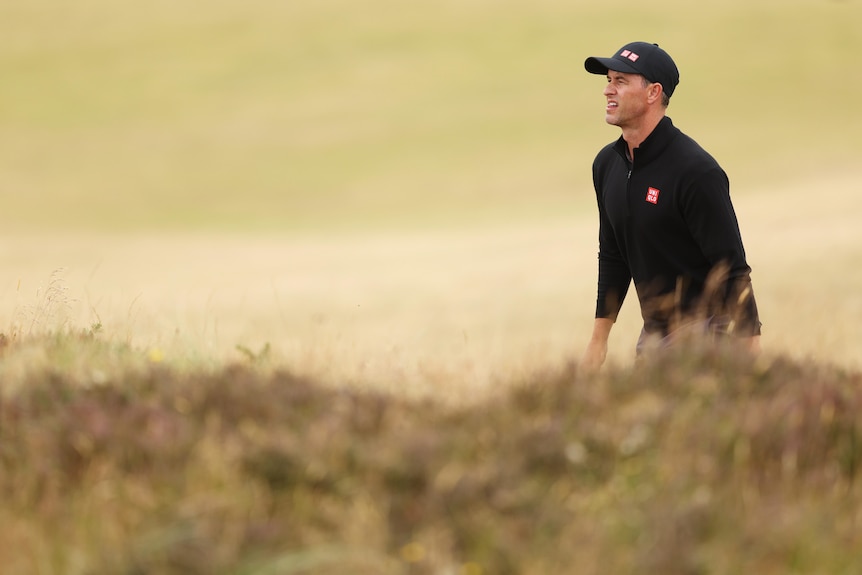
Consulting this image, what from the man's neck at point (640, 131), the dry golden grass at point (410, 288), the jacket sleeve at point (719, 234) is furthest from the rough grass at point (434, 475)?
the man's neck at point (640, 131)

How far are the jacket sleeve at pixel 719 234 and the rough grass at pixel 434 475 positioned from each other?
5.52ft

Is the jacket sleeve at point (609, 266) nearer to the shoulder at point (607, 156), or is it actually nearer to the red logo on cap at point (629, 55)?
the shoulder at point (607, 156)

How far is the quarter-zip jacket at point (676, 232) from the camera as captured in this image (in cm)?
608

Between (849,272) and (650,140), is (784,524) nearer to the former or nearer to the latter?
(650,140)

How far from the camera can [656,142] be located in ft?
21.2

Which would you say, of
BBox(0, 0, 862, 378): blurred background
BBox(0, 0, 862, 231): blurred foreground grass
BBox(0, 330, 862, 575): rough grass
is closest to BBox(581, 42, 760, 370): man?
BBox(0, 330, 862, 575): rough grass

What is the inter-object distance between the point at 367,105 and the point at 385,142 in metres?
5.33

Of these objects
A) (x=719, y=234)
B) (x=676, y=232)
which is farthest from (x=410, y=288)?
(x=719, y=234)

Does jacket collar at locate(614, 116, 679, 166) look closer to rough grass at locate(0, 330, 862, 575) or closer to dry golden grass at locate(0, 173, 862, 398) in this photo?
dry golden grass at locate(0, 173, 862, 398)

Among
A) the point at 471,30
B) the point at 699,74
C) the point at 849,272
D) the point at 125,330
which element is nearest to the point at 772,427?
the point at 125,330

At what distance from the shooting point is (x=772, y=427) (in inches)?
151

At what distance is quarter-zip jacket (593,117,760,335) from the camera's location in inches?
239

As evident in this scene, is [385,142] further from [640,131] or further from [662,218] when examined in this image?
[662,218]

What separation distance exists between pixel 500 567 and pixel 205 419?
137 centimetres
